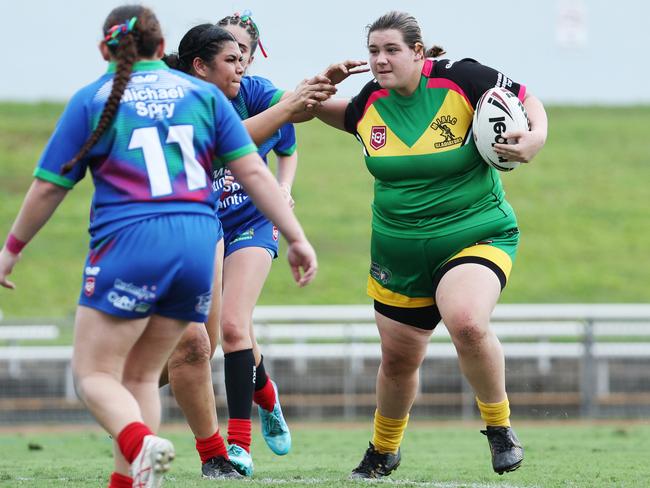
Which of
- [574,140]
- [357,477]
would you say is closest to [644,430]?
[357,477]

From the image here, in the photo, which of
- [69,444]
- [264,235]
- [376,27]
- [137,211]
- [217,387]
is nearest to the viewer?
[137,211]

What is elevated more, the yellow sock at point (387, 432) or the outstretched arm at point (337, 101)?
the outstretched arm at point (337, 101)

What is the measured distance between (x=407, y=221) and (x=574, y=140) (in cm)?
3415

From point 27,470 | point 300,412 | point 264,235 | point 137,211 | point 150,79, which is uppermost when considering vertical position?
point 150,79

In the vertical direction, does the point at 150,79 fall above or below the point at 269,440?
above

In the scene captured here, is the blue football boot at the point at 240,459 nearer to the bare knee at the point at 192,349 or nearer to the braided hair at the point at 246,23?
the bare knee at the point at 192,349

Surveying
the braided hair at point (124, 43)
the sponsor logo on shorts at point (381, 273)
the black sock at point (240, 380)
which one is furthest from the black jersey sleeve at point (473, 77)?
the braided hair at point (124, 43)

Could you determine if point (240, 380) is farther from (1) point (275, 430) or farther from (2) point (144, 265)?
(2) point (144, 265)

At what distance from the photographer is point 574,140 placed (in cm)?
3903

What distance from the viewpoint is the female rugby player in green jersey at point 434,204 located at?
5.73 metres

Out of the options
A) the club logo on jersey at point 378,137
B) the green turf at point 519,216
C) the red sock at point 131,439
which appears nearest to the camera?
the red sock at point 131,439

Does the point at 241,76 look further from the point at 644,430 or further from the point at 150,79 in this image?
the point at 644,430

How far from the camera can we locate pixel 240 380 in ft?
20.5

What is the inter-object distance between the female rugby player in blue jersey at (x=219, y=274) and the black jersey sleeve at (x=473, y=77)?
0.60 metres
